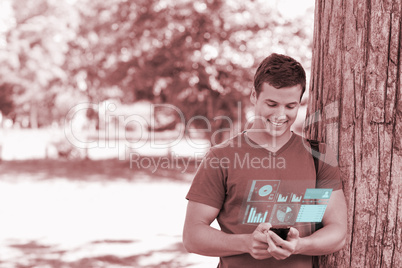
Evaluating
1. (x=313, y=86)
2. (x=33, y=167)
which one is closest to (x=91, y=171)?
(x=33, y=167)

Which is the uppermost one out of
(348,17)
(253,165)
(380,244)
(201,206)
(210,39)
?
(210,39)

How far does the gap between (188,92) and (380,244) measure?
13.1m

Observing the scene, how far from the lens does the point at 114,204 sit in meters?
10.6

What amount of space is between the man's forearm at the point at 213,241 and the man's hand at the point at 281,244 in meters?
0.16

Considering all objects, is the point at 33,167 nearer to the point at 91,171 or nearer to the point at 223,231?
the point at 91,171

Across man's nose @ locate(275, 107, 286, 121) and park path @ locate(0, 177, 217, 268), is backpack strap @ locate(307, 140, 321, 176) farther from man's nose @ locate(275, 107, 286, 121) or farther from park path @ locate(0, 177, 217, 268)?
park path @ locate(0, 177, 217, 268)

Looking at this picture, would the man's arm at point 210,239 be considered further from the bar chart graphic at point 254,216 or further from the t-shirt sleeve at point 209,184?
the bar chart graphic at point 254,216

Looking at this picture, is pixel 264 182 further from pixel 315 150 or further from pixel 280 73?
pixel 280 73

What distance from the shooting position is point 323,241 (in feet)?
6.55

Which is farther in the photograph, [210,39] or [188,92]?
[188,92]

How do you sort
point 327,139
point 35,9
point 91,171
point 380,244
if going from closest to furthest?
point 380,244, point 327,139, point 91,171, point 35,9

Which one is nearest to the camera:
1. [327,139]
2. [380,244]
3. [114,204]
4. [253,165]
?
[253,165]

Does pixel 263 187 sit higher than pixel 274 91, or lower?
lower
